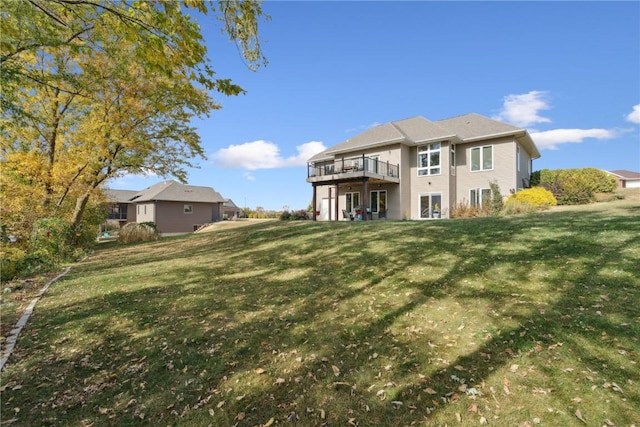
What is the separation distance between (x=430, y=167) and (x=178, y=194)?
29874 millimetres

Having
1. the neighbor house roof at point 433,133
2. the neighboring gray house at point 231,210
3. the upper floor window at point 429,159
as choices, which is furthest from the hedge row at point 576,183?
the neighboring gray house at point 231,210

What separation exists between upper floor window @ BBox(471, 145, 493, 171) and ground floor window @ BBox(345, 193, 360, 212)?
822 cm

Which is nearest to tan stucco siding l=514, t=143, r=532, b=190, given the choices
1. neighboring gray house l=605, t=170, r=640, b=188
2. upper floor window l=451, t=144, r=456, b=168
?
upper floor window l=451, t=144, r=456, b=168

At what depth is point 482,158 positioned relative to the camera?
19938 mm

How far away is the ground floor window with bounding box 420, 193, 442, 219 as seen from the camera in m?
20.4

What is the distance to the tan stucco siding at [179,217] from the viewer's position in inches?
1407

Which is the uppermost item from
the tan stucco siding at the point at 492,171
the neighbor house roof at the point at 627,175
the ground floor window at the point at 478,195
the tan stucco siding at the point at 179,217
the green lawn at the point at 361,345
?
the neighbor house roof at the point at 627,175

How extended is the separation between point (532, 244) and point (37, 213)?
Result: 1737 cm

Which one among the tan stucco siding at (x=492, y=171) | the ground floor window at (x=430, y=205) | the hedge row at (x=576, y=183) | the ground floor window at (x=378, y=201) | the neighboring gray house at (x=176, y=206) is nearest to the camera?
the hedge row at (x=576, y=183)

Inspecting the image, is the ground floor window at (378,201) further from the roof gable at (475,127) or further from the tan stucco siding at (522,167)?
the tan stucco siding at (522,167)

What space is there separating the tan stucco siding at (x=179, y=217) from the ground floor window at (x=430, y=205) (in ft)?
93.1

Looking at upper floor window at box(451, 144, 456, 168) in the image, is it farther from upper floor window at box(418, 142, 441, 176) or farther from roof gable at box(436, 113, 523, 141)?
upper floor window at box(418, 142, 441, 176)

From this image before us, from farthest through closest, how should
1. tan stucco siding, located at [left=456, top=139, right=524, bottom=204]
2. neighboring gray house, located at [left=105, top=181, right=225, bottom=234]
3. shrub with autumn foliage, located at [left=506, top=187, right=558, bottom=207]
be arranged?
neighboring gray house, located at [left=105, top=181, right=225, bottom=234] < tan stucco siding, located at [left=456, top=139, right=524, bottom=204] < shrub with autumn foliage, located at [left=506, top=187, right=558, bottom=207]

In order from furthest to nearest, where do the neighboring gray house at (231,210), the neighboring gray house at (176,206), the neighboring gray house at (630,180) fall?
the neighboring gray house at (231,210) → the neighboring gray house at (630,180) → the neighboring gray house at (176,206)
